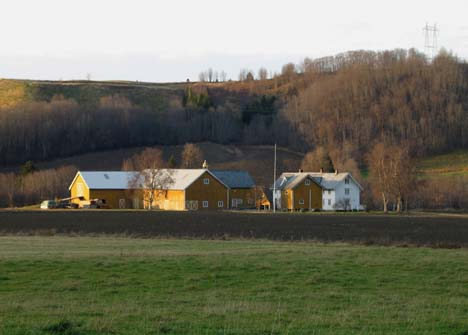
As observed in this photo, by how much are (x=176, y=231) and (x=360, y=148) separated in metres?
103

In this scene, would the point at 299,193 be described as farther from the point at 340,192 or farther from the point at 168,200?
the point at 168,200

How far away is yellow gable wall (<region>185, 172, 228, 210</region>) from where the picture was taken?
89.8 meters

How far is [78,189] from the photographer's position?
95250 millimetres

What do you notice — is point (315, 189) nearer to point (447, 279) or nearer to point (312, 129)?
point (312, 129)

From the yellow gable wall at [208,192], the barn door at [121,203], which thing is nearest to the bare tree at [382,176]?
the yellow gable wall at [208,192]

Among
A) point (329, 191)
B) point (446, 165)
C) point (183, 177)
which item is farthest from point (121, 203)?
point (446, 165)

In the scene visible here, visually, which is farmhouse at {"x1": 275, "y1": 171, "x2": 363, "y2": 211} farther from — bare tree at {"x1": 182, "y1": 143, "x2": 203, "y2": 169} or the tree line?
the tree line

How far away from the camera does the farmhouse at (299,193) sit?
299 ft

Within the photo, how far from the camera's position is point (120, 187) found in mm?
93375

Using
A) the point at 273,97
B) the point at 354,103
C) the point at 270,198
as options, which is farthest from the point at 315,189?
the point at 273,97

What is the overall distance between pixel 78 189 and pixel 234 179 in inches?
688

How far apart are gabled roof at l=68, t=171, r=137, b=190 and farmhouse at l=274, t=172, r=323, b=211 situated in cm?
1611

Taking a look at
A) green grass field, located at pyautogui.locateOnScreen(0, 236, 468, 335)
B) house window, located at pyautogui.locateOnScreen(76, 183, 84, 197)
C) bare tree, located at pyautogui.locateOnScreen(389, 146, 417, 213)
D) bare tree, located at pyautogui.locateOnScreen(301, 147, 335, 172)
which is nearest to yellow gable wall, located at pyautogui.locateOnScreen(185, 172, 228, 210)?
house window, located at pyautogui.locateOnScreen(76, 183, 84, 197)

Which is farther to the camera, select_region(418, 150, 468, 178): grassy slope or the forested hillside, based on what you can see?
the forested hillside
